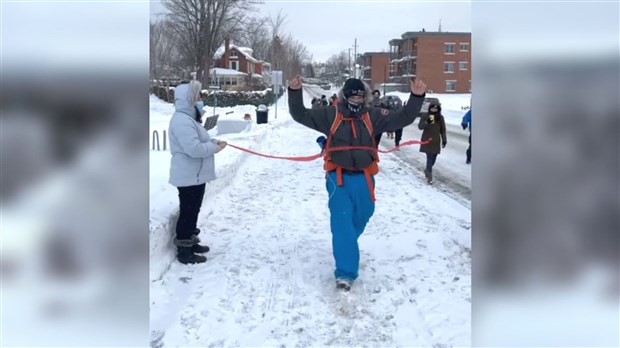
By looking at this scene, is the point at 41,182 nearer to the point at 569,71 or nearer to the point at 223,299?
the point at 223,299

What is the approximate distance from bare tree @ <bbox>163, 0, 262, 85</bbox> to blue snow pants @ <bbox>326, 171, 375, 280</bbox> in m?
35.5

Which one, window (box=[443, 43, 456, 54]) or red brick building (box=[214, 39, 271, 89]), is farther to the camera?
red brick building (box=[214, 39, 271, 89])

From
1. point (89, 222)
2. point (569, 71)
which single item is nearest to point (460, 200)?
point (569, 71)

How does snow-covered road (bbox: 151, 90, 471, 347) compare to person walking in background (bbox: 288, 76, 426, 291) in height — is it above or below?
below

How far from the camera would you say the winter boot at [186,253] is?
5.05 meters

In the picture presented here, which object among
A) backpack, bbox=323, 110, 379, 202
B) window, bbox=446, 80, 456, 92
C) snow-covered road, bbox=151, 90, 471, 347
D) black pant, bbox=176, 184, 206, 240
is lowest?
snow-covered road, bbox=151, 90, 471, 347

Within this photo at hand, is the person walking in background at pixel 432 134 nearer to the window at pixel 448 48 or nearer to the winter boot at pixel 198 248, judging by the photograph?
the winter boot at pixel 198 248

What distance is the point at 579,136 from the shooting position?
2.43 metres

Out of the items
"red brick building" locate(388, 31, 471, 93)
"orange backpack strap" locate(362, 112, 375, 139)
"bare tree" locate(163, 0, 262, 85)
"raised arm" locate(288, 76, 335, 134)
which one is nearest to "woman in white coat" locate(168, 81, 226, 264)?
"raised arm" locate(288, 76, 335, 134)

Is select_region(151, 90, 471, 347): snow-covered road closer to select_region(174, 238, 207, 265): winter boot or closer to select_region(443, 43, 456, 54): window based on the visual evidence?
select_region(174, 238, 207, 265): winter boot

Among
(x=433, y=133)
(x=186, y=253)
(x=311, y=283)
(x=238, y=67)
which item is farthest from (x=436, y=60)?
(x=311, y=283)

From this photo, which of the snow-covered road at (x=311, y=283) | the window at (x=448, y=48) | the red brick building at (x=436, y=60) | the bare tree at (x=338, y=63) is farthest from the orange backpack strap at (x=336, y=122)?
the bare tree at (x=338, y=63)

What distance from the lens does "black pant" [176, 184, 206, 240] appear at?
16.5 ft

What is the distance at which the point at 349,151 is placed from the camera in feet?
14.7
